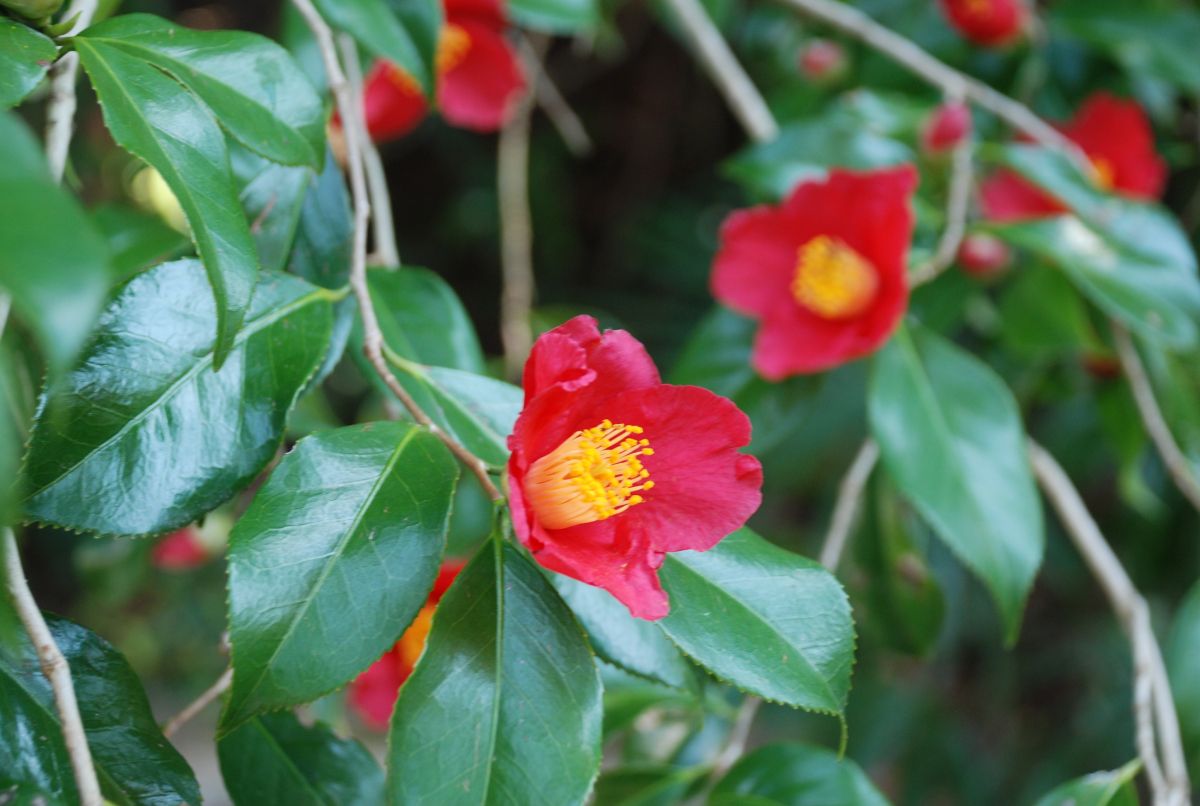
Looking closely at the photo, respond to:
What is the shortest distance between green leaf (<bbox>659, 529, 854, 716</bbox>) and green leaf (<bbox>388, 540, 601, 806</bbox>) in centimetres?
5

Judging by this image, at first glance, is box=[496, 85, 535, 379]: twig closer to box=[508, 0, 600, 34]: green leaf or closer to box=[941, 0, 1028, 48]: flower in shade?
box=[508, 0, 600, 34]: green leaf

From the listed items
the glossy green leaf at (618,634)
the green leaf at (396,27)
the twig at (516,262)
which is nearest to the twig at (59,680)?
the glossy green leaf at (618,634)

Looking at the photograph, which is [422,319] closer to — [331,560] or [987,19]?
[331,560]

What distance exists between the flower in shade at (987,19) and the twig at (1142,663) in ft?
1.67

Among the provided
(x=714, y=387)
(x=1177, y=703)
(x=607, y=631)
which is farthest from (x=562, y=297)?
(x=607, y=631)

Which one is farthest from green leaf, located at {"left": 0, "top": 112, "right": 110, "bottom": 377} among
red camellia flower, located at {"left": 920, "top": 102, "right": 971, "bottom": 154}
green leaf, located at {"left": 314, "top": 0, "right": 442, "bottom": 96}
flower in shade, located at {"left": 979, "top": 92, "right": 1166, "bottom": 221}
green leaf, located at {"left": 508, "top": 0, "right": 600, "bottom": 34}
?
flower in shade, located at {"left": 979, "top": 92, "right": 1166, "bottom": 221}

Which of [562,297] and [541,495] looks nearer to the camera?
[541,495]

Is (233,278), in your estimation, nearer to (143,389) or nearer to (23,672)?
(143,389)

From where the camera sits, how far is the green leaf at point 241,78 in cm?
49

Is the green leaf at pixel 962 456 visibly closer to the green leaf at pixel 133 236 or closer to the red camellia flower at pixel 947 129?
the red camellia flower at pixel 947 129

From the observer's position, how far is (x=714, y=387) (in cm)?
92

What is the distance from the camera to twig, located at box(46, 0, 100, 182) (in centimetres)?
50

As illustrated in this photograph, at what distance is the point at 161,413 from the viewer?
47 cm

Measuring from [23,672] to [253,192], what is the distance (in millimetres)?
307
